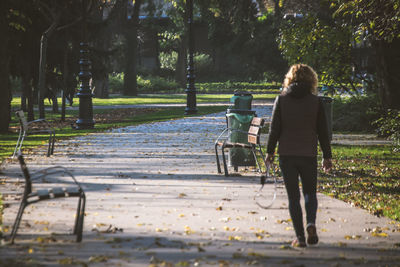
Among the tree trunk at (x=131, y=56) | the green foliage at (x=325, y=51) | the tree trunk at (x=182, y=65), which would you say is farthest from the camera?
the tree trunk at (x=182, y=65)

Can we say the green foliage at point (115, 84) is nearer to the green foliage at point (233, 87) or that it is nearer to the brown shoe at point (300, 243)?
the green foliage at point (233, 87)

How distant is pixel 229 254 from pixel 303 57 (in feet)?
62.0

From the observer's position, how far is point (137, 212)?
849 cm

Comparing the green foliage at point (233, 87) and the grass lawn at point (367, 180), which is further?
the green foliage at point (233, 87)

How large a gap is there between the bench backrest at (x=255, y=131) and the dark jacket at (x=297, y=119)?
15.1 ft

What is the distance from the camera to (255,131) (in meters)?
11.6

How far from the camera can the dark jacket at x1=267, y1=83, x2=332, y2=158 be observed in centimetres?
679

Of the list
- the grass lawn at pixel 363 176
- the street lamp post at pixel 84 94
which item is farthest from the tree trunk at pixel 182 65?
the grass lawn at pixel 363 176

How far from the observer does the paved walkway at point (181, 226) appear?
6.25 metres

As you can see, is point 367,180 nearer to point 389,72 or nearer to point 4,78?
point 389,72

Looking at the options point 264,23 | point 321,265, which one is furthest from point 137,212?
point 264,23

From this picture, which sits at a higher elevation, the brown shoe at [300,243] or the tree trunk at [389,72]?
the tree trunk at [389,72]

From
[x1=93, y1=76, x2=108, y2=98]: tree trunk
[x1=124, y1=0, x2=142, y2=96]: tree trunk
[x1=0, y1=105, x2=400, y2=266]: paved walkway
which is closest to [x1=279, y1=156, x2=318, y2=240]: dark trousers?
[x1=0, y1=105, x2=400, y2=266]: paved walkway

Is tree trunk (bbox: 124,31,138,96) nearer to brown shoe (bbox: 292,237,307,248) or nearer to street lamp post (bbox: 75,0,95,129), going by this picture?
street lamp post (bbox: 75,0,95,129)
